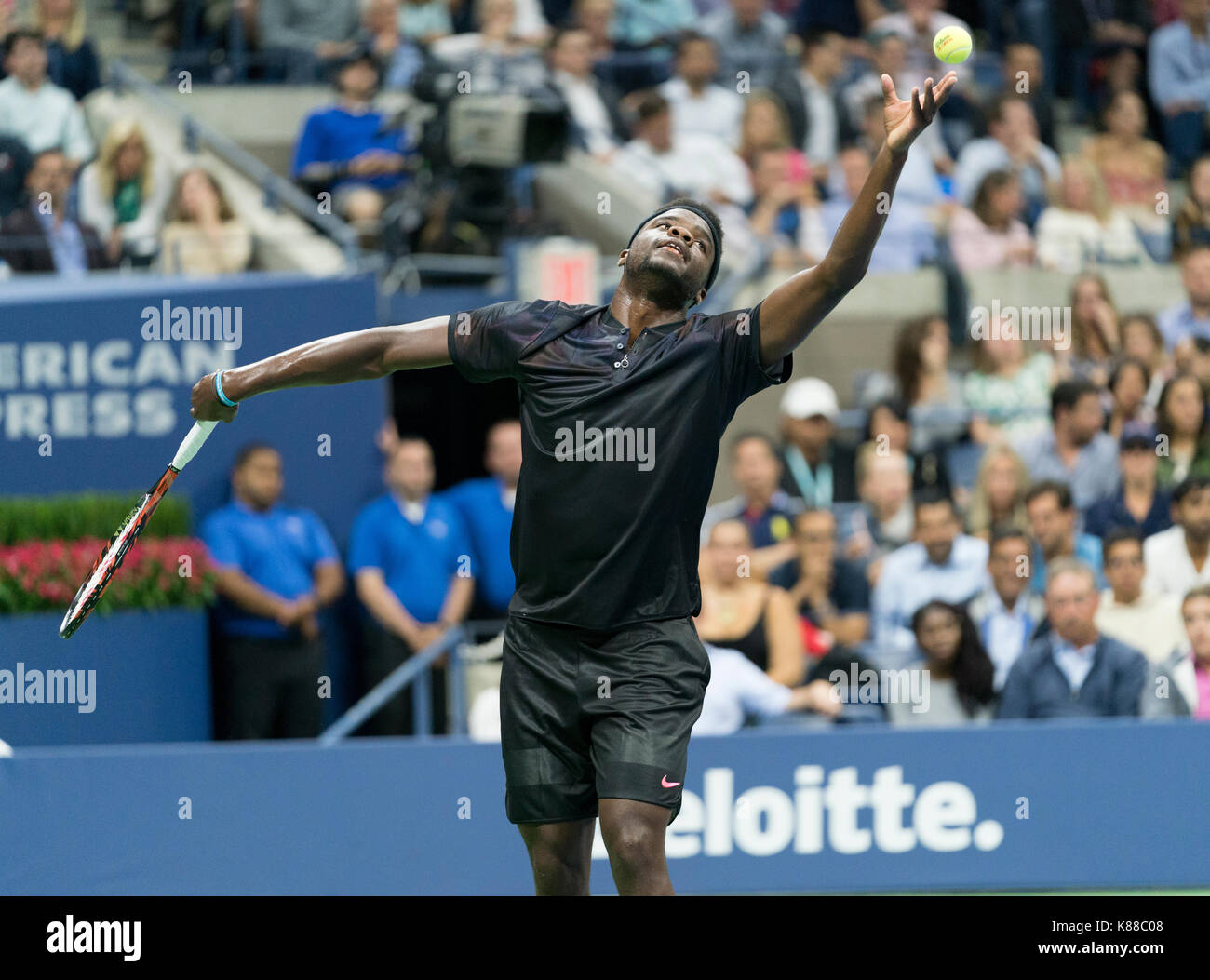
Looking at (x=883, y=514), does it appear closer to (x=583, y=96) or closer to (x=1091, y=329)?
(x=1091, y=329)

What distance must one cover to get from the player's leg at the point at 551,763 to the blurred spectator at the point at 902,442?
17.5 feet

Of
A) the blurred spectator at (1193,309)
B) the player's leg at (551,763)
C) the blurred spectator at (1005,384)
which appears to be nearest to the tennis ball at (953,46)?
the player's leg at (551,763)

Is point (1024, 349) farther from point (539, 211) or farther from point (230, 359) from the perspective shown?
point (230, 359)

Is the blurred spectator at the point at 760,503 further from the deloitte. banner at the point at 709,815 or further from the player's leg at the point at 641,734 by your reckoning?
the player's leg at the point at 641,734

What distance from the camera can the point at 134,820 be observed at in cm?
748

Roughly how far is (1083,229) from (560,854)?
8.18m

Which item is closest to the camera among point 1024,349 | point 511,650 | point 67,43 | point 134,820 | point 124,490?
point 511,650

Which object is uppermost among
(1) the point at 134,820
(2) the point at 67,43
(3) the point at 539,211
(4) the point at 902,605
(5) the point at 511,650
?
(2) the point at 67,43

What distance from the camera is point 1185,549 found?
910cm

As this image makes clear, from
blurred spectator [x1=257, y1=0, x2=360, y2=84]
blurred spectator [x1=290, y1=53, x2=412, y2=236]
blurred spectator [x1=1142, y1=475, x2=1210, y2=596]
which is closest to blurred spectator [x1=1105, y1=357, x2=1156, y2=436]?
blurred spectator [x1=1142, y1=475, x2=1210, y2=596]

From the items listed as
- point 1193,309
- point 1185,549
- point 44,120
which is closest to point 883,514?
point 1185,549

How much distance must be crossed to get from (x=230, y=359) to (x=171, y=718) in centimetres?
187

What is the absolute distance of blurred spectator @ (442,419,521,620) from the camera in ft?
30.2

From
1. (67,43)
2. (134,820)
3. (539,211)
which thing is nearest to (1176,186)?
(539,211)
